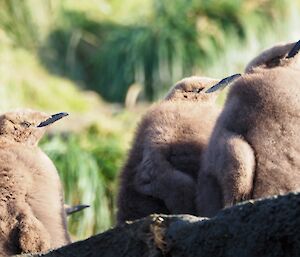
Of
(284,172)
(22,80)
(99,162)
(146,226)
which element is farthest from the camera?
(22,80)

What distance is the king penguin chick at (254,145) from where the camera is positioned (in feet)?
17.2

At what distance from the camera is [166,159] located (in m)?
A: 5.71

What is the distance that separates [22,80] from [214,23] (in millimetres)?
3958

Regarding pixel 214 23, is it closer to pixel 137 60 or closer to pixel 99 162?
pixel 137 60

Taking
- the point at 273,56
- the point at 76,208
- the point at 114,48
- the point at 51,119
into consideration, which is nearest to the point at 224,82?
the point at 273,56

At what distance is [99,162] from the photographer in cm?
1335

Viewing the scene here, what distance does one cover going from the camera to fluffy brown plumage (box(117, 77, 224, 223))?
5.61 meters

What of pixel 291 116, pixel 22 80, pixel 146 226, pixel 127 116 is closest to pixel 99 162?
pixel 127 116

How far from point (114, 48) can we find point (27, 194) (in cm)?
1553

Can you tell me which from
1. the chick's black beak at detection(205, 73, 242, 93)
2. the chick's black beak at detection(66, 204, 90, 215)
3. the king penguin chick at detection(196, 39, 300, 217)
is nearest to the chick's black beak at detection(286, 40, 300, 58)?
the king penguin chick at detection(196, 39, 300, 217)

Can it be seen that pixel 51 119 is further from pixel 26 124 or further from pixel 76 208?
pixel 76 208

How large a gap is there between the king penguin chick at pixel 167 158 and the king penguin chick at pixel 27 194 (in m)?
0.36

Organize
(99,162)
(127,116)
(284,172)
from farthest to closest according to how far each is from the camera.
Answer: (127,116) → (99,162) → (284,172)

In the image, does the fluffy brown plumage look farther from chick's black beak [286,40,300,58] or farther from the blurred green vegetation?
the blurred green vegetation
